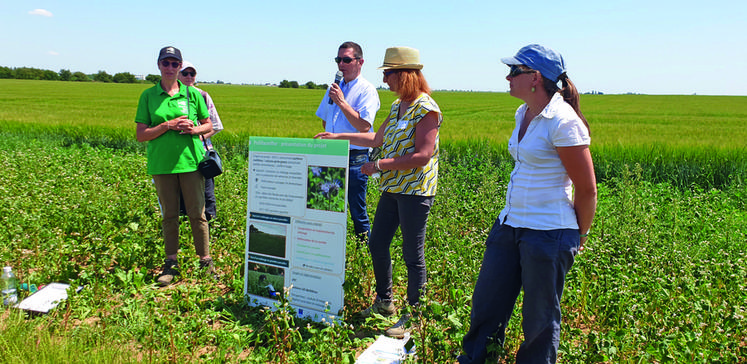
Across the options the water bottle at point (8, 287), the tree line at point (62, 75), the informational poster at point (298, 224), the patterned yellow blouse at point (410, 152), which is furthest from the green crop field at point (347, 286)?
the tree line at point (62, 75)

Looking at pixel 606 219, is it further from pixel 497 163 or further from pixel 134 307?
pixel 134 307

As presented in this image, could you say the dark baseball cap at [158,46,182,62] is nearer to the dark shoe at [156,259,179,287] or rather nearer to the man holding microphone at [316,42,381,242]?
the man holding microphone at [316,42,381,242]

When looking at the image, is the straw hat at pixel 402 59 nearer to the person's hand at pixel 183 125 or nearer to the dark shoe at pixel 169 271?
the person's hand at pixel 183 125

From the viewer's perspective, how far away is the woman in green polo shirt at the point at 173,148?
13.6 feet

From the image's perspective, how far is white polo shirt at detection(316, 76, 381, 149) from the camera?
162 inches

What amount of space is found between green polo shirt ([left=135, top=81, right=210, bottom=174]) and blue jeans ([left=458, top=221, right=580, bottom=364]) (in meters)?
2.81

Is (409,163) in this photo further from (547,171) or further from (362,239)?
(362,239)

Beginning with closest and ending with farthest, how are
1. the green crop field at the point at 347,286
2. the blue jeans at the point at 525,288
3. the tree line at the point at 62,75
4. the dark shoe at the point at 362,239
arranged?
the blue jeans at the point at 525,288, the green crop field at the point at 347,286, the dark shoe at the point at 362,239, the tree line at the point at 62,75

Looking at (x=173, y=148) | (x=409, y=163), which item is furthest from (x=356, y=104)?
(x=173, y=148)

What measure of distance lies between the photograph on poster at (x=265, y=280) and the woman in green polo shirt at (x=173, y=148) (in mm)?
656

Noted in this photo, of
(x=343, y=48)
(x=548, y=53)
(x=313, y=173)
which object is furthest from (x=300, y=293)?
(x=548, y=53)

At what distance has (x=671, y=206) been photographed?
20.8ft

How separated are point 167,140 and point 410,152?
7.36ft

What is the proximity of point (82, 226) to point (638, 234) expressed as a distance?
597 centimetres
